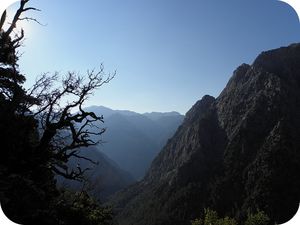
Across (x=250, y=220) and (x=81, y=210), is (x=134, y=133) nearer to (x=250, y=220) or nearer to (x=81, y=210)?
(x=250, y=220)

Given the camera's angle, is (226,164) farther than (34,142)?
Yes

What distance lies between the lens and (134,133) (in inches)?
2218

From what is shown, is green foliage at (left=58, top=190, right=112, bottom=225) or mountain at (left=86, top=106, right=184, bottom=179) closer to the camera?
green foliage at (left=58, top=190, right=112, bottom=225)

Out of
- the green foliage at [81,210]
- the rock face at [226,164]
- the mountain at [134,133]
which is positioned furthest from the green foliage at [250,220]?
the rock face at [226,164]

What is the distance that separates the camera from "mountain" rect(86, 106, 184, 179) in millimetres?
17406

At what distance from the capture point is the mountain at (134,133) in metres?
17.4

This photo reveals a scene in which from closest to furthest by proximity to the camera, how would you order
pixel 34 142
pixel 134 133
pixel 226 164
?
pixel 34 142 < pixel 134 133 < pixel 226 164

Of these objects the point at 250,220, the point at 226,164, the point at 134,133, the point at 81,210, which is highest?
the point at 134,133

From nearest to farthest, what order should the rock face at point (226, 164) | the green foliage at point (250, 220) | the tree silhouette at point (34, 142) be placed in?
the tree silhouette at point (34, 142), the green foliage at point (250, 220), the rock face at point (226, 164)

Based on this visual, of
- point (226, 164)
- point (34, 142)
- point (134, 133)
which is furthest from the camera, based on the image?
point (226, 164)

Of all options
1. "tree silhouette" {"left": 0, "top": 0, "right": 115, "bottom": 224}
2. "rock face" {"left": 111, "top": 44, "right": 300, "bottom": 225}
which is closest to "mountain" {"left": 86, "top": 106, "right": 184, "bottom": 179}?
"tree silhouette" {"left": 0, "top": 0, "right": 115, "bottom": 224}

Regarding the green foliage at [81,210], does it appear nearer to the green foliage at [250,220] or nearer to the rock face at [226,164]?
the green foliage at [250,220]

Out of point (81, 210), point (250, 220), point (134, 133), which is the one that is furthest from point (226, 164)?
point (81, 210)

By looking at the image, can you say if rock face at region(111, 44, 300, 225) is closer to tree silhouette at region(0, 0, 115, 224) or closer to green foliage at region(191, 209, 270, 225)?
green foliage at region(191, 209, 270, 225)
